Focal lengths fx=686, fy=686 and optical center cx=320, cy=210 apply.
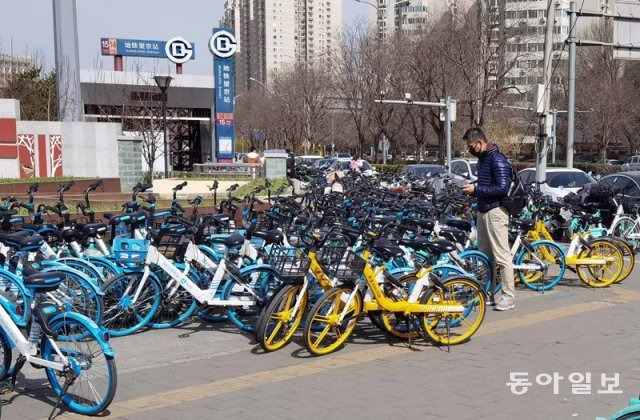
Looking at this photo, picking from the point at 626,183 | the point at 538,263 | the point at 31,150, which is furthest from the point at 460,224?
the point at 31,150

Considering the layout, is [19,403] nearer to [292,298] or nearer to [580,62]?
[292,298]

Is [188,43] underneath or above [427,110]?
above

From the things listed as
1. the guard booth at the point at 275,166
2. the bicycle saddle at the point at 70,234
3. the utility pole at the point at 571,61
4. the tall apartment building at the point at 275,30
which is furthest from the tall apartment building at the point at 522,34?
the tall apartment building at the point at 275,30

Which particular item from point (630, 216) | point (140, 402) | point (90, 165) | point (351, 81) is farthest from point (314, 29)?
point (140, 402)

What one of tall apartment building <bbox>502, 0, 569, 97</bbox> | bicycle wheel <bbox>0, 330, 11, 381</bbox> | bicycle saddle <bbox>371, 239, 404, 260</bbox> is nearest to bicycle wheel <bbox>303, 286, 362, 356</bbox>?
bicycle saddle <bbox>371, 239, 404, 260</bbox>

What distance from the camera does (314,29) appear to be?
100m

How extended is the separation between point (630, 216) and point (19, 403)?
1057 centimetres

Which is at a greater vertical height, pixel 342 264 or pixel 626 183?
pixel 626 183

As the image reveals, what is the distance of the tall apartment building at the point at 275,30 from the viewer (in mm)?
89812

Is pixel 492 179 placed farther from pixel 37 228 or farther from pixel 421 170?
pixel 421 170

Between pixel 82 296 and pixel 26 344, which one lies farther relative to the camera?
pixel 82 296

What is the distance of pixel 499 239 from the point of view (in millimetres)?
7578

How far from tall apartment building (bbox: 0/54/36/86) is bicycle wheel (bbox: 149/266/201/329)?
104ft

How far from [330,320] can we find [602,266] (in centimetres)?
478
